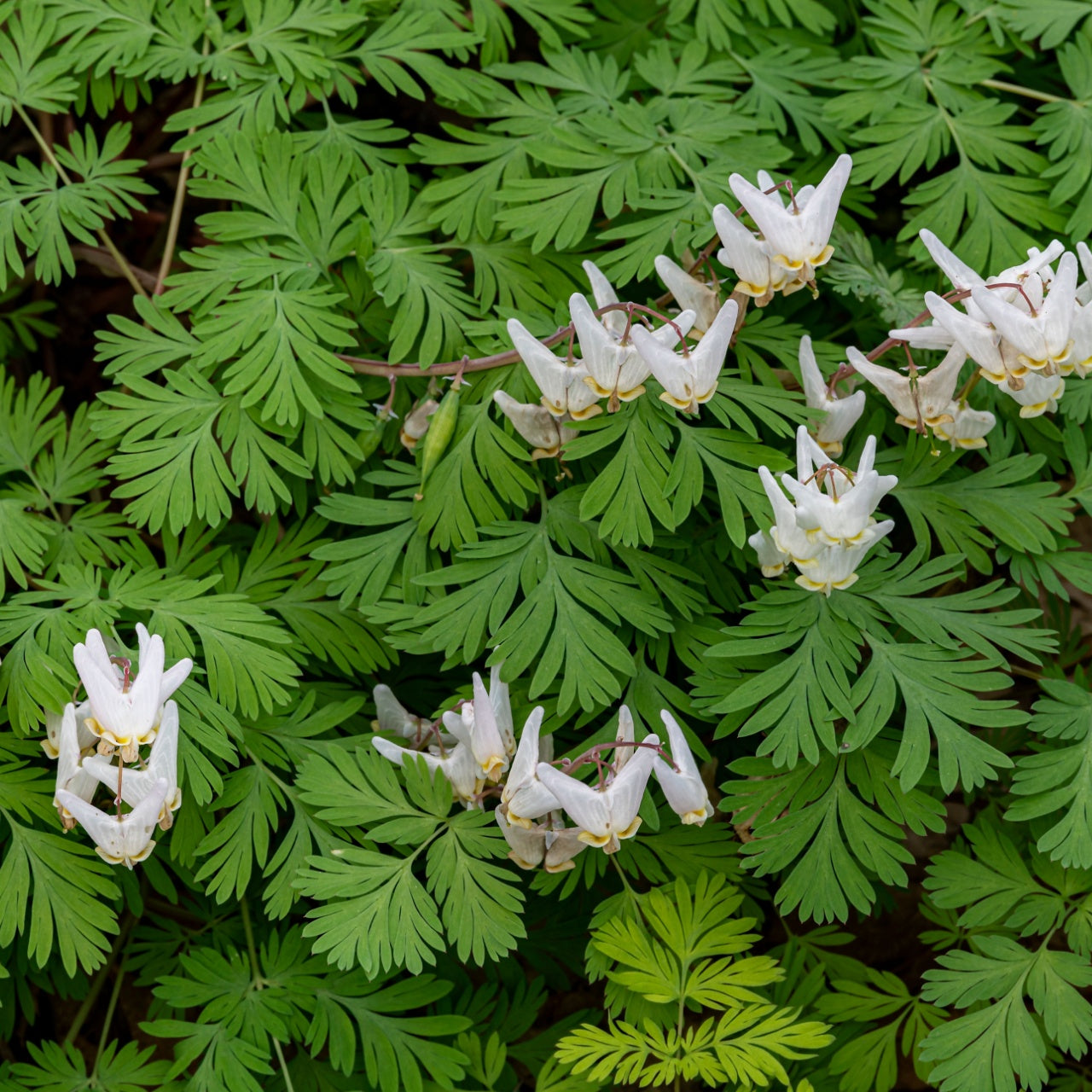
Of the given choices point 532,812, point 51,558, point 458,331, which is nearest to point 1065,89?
point 458,331

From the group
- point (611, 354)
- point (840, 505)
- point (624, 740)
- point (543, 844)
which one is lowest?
point (543, 844)

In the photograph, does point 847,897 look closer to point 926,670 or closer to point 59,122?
point 926,670

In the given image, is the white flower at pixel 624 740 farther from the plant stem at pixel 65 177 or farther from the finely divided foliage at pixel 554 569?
the plant stem at pixel 65 177

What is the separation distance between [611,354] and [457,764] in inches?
32.7

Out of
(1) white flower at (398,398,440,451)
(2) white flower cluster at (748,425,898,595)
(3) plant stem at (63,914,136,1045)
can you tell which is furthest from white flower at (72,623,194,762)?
(2) white flower cluster at (748,425,898,595)

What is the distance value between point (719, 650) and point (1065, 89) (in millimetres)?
2026

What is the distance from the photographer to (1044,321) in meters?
1.93

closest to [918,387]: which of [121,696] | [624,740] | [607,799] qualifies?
[624,740]

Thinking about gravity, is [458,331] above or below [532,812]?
above

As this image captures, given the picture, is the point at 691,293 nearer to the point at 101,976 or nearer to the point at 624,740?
the point at 624,740

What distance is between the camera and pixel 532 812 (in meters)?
1.99

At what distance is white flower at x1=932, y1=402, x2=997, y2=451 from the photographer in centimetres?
221

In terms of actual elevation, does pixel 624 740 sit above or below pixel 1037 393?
below

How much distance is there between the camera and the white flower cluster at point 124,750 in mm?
1919
